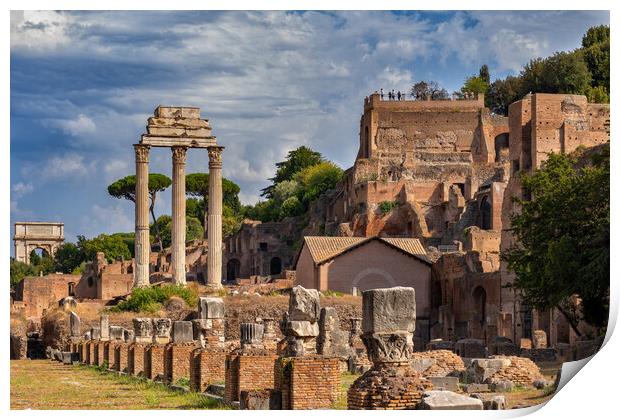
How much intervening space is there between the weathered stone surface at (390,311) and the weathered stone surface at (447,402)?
4.72 ft

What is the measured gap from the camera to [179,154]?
57344 millimetres

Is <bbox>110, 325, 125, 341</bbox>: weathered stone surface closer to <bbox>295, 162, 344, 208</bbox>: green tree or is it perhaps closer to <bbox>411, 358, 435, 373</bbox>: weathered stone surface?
<bbox>411, 358, 435, 373</bbox>: weathered stone surface

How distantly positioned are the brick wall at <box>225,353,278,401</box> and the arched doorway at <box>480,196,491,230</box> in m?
50.7

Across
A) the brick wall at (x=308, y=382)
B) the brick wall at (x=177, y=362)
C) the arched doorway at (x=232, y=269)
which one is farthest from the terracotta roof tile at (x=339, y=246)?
the brick wall at (x=308, y=382)

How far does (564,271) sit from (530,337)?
15.1m

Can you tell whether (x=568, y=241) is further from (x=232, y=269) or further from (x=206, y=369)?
(x=232, y=269)

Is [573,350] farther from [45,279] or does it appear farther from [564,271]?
[45,279]

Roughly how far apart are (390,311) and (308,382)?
2649 mm

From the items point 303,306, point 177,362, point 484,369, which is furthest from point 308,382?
point 484,369

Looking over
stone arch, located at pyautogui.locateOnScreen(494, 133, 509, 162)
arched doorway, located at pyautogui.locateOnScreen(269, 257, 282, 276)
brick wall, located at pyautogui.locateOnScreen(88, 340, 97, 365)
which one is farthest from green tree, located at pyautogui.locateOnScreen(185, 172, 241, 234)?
brick wall, located at pyautogui.locateOnScreen(88, 340, 97, 365)

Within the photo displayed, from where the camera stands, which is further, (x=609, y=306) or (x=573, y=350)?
(x=573, y=350)

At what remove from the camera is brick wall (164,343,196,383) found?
26516 mm

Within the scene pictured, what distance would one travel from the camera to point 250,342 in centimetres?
2452
